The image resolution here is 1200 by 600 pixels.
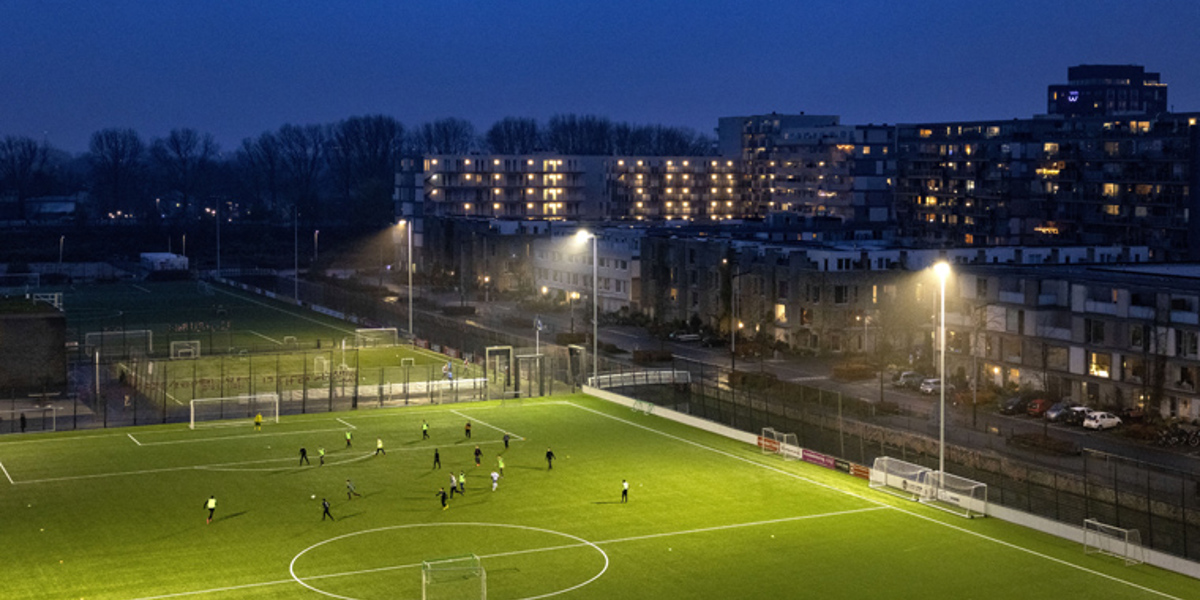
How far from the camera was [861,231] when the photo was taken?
140m

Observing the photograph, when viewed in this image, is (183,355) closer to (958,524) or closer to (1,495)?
(1,495)

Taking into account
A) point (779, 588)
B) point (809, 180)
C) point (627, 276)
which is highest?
point (809, 180)

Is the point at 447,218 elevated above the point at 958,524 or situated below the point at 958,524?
above

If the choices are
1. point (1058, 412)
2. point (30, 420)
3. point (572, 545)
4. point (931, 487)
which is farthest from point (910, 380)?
point (30, 420)

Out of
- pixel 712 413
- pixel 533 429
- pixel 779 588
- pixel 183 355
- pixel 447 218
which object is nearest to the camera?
pixel 779 588

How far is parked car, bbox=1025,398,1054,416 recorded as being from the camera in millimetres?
69062

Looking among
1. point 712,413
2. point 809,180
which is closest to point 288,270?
point 809,180

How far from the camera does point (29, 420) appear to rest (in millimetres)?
64562

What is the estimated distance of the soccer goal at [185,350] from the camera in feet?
283

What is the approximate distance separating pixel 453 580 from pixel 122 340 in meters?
62.4

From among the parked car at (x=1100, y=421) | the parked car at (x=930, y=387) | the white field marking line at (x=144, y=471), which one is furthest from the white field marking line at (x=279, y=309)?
the parked car at (x=1100, y=421)

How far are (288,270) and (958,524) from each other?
13653 cm

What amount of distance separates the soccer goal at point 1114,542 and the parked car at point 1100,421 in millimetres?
22530

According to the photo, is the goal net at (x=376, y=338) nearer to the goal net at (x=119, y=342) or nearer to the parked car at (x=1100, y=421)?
the goal net at (x=119, y=342)
